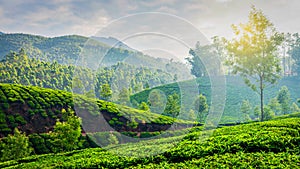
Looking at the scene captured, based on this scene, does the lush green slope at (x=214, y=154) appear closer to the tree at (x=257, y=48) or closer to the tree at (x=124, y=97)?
the tree at (x=124, y=97)

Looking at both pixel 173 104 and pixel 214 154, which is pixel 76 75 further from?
pixel 214 154

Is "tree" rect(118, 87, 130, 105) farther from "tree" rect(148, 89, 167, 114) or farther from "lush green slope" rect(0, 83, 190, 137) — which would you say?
"lush green slope" rect(0, 83, 190, 137)

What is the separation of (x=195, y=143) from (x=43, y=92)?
1890 centimetres

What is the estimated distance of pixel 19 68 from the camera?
51.5 m

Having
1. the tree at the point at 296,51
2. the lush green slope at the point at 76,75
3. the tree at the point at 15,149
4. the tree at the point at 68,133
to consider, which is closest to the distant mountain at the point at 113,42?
the lush green slope at the point at 76,75

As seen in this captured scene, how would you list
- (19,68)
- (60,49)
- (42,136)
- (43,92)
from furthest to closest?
(60,49) < (19,68) < (43,92) < (42,136)

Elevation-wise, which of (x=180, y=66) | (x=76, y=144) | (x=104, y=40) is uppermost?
(x=104, y=40)

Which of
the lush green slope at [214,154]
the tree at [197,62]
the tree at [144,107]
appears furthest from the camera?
the tree at [144,107]

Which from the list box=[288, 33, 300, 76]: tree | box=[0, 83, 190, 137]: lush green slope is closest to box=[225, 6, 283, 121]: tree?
box=[0, 83, 190, 137]: lush green slope

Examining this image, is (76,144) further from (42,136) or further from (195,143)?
(195,143)

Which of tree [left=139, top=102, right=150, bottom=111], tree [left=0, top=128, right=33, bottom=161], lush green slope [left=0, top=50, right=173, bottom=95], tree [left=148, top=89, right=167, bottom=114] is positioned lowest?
tree [left=0, top=128, right=33, bottom=161]

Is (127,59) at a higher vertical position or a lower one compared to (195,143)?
higher

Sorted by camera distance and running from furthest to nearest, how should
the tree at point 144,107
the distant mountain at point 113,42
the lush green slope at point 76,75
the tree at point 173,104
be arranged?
1. the tree at point 144,107
2. the tree at point 173,104
3. the lush green slope at point 76,75
4. the distant mountain at point 113,42

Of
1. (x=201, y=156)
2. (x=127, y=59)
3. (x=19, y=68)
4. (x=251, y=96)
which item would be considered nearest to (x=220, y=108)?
(x=201, y=156)
